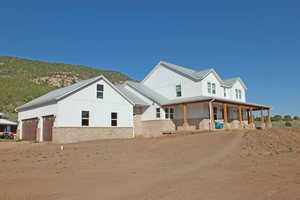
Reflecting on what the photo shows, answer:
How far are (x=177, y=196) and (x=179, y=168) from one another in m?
3.59

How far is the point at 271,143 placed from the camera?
1396 cm

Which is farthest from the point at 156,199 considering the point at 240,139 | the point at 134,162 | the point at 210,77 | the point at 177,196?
the point at 210,77

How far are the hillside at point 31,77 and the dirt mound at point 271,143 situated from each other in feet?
130

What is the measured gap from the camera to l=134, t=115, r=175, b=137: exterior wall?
91.1ft

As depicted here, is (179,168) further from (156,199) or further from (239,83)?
(239,83)

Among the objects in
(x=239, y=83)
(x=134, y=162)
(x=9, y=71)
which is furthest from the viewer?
(x=9, y=71)

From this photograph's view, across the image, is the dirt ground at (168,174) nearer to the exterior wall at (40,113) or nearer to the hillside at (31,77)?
the exterior wall at (40,113)

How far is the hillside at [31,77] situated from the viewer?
51.5m

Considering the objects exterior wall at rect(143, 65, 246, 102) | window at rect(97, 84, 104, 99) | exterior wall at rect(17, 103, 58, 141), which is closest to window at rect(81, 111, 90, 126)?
window at rect(97, 84, 104, 99)

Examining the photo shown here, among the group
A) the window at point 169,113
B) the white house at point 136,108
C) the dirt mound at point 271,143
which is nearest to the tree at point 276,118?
the white house at point 136,108

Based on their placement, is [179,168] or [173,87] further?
[173,87]

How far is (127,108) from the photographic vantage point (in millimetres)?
26078

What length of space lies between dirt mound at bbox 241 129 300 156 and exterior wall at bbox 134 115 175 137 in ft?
41.4

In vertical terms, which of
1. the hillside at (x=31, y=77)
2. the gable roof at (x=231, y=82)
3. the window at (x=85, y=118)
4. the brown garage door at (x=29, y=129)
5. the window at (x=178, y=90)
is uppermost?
the hillside at (x=31, y=77)
